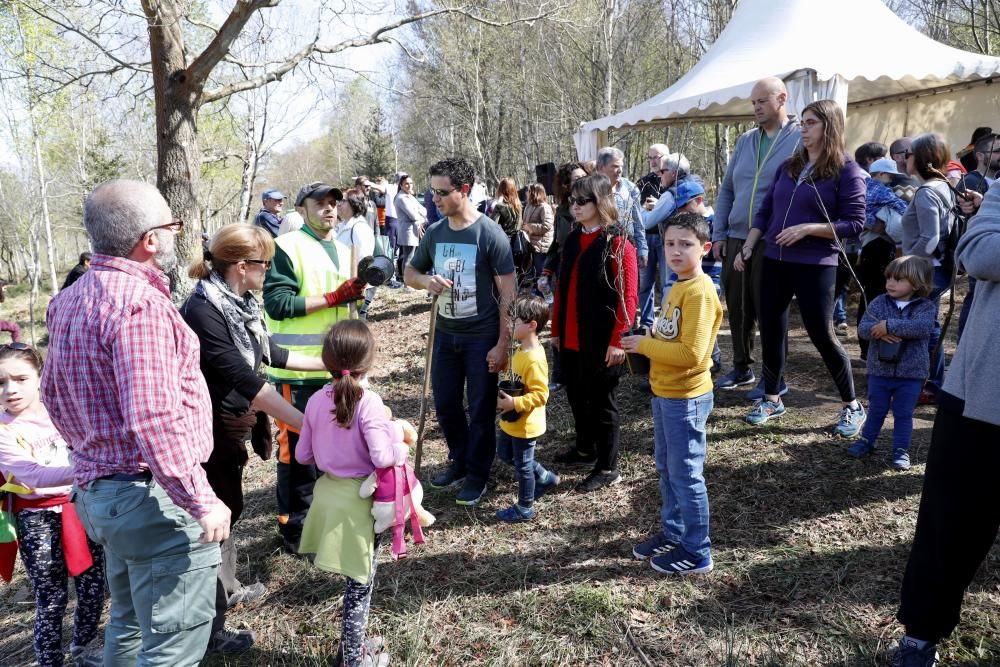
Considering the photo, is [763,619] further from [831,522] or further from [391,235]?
[391,235]

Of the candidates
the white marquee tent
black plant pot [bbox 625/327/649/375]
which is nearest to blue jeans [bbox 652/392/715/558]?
black plant pot [bbox 625/327/649/375]

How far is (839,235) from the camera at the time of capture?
3.80m

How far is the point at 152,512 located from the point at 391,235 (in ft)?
39.7

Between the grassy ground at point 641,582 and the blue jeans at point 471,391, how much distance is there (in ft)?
1.01

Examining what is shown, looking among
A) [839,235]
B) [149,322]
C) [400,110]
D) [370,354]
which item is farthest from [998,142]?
[400,110]

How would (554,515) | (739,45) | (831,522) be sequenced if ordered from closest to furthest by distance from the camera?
(831,522), (554,515), (739,45)

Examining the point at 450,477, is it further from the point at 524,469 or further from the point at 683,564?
the point at 683,564

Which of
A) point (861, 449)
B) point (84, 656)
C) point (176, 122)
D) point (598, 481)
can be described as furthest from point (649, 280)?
point (176, 122)

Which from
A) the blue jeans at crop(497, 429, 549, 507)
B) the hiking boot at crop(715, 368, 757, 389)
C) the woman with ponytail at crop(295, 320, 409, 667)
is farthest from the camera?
the hiking boot at crop(715, 368, 757, 389)

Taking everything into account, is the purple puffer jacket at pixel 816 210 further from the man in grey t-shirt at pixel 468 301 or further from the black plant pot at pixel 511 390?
the black plant pot at pixel 511 390

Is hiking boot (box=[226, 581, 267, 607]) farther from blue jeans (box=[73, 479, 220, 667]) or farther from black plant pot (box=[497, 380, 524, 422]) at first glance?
black plant pot (box=[497, 380, 524, 422])

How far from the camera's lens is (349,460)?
2.37 meters

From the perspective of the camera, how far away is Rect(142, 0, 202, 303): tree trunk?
8586 mm

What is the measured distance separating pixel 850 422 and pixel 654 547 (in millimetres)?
1904
